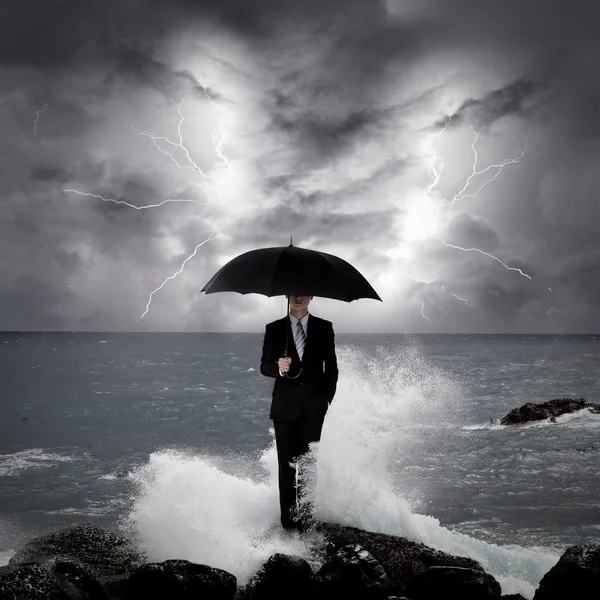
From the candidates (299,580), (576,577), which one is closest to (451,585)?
(576,577)

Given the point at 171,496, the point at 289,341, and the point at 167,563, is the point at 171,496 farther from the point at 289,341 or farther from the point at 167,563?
the point at 289,341

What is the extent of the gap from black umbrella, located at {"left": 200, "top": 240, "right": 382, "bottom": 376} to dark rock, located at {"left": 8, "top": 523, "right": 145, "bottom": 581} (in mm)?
3213

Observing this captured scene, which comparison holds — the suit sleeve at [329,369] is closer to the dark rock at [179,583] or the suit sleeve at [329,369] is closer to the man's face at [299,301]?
the man's face at [299,301]

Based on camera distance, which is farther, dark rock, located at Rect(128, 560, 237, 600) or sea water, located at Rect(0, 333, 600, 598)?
sea water, located at Rect(0, 333, 600, 598)

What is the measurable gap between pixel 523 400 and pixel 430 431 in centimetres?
1716

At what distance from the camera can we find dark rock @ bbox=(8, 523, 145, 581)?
267 inches

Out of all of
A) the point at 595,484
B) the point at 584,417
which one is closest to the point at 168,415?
the point at 584,417

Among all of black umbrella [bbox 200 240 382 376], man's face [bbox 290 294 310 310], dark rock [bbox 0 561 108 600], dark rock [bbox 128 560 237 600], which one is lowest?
dark rock [bbox 128 560 237 600]

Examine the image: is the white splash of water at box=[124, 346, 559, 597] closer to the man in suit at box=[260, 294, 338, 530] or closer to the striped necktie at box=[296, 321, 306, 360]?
the man in suit at box=[260, 294, 338, 530]

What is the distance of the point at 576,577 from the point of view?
5824mm

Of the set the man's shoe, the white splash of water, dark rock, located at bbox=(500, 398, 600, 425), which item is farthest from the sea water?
dark rock, located at bbox=(500, 398, 600, 425)

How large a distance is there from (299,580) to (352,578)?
1.90 ft

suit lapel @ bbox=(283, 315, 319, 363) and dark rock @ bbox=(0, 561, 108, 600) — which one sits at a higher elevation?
suit lapel @ bbox=(283, 315, 319, 363)

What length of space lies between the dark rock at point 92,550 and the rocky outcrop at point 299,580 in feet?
0.19
